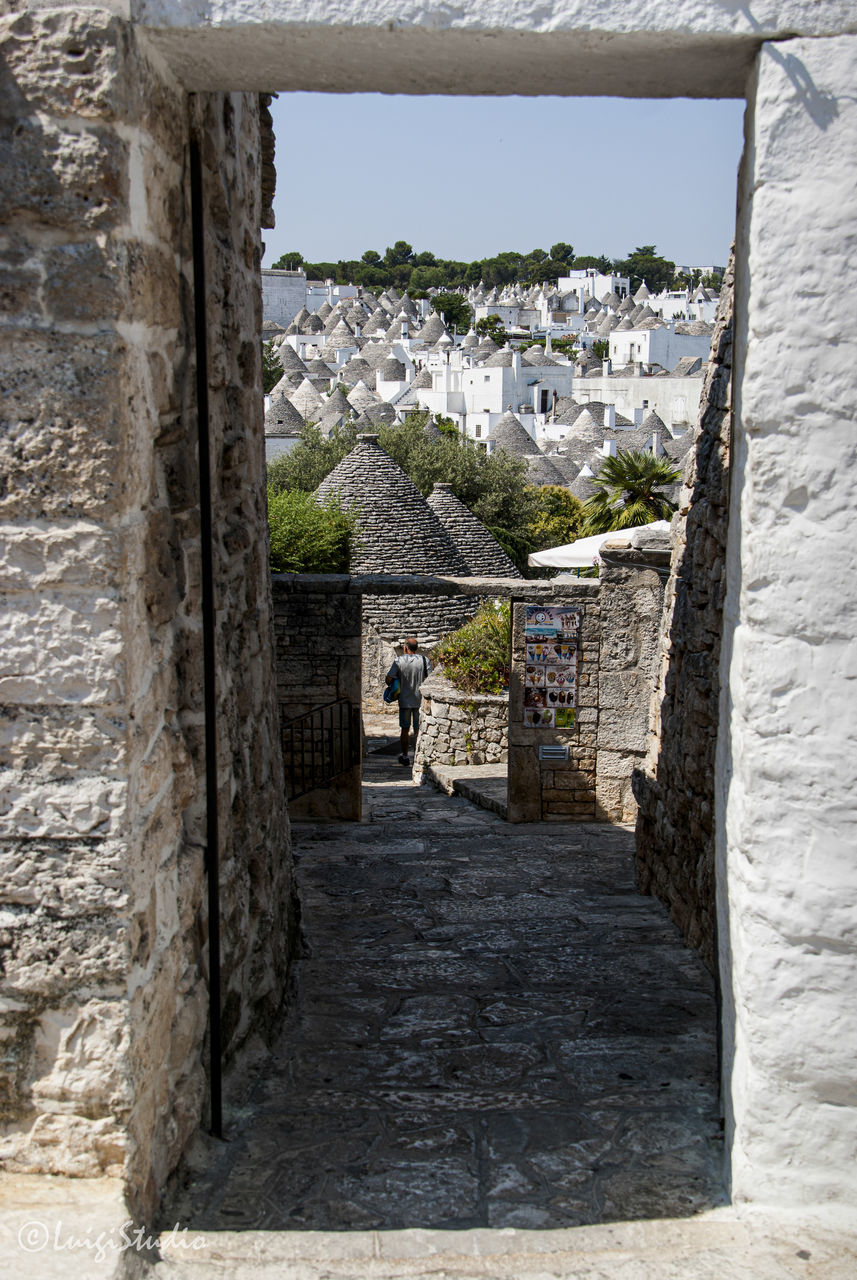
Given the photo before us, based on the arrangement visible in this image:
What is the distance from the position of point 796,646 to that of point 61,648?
125 cm

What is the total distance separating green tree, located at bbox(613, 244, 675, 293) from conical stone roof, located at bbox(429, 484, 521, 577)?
4774 inches

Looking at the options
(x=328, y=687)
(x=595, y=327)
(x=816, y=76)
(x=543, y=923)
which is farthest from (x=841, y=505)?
(x=595, y=327)

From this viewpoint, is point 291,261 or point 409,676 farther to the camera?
point 291,261

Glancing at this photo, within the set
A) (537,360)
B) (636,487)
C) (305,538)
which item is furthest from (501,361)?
(305,538)

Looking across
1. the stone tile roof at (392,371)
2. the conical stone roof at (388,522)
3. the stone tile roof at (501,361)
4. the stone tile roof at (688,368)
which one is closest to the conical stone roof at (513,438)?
the stone tile roof at (501,361)

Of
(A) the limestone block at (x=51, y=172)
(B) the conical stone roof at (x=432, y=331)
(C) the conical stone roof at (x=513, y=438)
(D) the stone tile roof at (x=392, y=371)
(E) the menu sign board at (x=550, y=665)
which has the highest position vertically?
(B) the conical stone roof at (x=432, y=331)

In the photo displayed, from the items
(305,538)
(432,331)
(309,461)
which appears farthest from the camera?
(432,331)

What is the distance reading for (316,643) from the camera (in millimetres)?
8492

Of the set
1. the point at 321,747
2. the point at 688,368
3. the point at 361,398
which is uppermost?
the point at 688,368

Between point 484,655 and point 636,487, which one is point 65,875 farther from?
point 636,487

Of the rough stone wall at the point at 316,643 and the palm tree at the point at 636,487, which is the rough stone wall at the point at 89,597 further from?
the palm tree at the point at 636,487

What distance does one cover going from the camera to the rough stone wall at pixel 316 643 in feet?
27.8

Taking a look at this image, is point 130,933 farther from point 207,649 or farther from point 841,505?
point 841,505

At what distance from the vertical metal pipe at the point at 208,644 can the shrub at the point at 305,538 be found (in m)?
13.3
